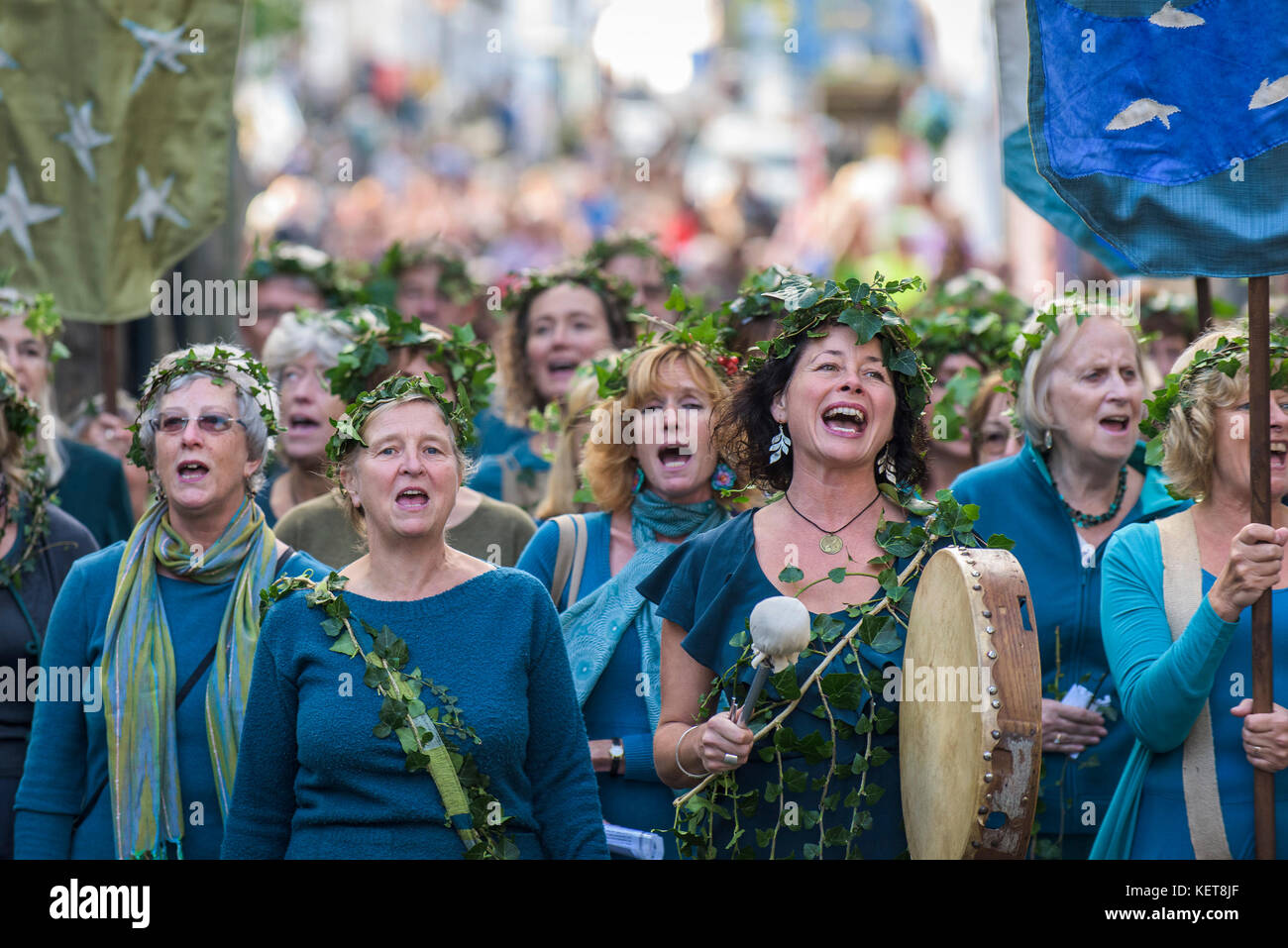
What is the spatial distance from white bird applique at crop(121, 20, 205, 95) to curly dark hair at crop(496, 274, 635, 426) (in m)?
1.82

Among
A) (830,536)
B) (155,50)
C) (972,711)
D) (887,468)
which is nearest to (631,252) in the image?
(155,50)

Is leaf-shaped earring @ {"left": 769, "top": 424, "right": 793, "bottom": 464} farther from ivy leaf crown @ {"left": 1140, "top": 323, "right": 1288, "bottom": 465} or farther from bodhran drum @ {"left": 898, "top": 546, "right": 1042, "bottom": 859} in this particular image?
ivy leaf crown @ {"left": 1140, "top": 323, "right": 1288, "bottom": 465}

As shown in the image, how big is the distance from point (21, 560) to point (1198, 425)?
342 cm

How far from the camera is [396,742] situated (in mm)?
3898

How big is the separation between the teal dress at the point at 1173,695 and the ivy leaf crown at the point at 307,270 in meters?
4.95

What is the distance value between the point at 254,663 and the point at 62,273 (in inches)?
121

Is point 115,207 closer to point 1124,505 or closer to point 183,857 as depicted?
point 183,857

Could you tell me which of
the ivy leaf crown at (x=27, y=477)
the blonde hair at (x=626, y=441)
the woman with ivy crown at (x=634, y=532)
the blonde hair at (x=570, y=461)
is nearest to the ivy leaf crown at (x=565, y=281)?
the blonde hair at (x=570, y=461)

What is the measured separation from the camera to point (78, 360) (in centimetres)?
980

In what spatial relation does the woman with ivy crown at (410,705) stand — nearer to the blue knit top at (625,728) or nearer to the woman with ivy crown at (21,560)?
the blue knit top at (625,728)

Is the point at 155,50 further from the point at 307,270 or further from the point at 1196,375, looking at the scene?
the point at 1196,375

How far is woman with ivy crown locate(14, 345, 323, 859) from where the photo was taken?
14.3 feet

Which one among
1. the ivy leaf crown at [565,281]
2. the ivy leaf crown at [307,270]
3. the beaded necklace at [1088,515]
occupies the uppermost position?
the ivy leaf crown at [307,270]

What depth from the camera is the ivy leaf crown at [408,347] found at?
20.1 feet
